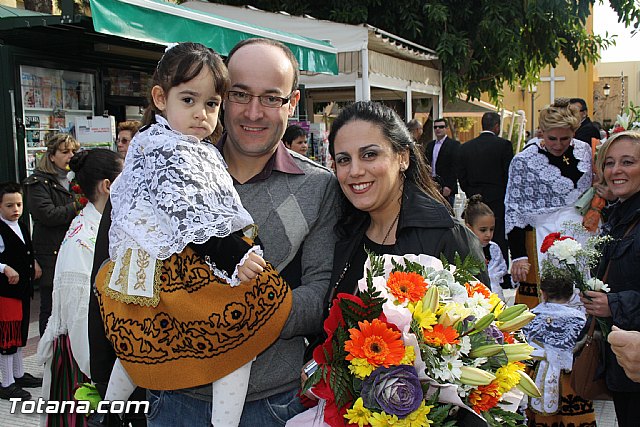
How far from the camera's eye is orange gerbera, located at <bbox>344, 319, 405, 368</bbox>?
5.29 ft

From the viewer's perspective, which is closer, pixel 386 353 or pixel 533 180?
pixel 386 353

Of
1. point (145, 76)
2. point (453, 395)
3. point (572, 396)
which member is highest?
point (145, 76)

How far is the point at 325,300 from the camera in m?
2.13

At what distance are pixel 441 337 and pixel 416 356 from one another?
0.27 ft

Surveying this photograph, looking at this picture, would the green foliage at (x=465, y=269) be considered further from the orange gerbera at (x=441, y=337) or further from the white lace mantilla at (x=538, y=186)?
the white lace mantilla at (x=538, y=186)

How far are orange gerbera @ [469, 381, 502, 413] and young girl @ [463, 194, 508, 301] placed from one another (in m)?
3.61

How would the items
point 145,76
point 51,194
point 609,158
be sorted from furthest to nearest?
point 145,76
point 51,194
point 609,158

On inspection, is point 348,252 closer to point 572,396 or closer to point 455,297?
point 455,297

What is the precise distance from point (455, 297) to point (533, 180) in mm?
3576

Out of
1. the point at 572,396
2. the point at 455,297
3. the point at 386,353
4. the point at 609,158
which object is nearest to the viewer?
the point at 386,353

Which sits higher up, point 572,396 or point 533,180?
point 533,180

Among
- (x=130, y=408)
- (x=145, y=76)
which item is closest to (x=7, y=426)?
(x=130, y=408)

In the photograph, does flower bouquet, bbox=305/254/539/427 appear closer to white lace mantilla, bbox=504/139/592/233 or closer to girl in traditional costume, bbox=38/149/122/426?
girl in traditional costume, bbox=38/149/122/426

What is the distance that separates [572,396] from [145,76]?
7.01 m
